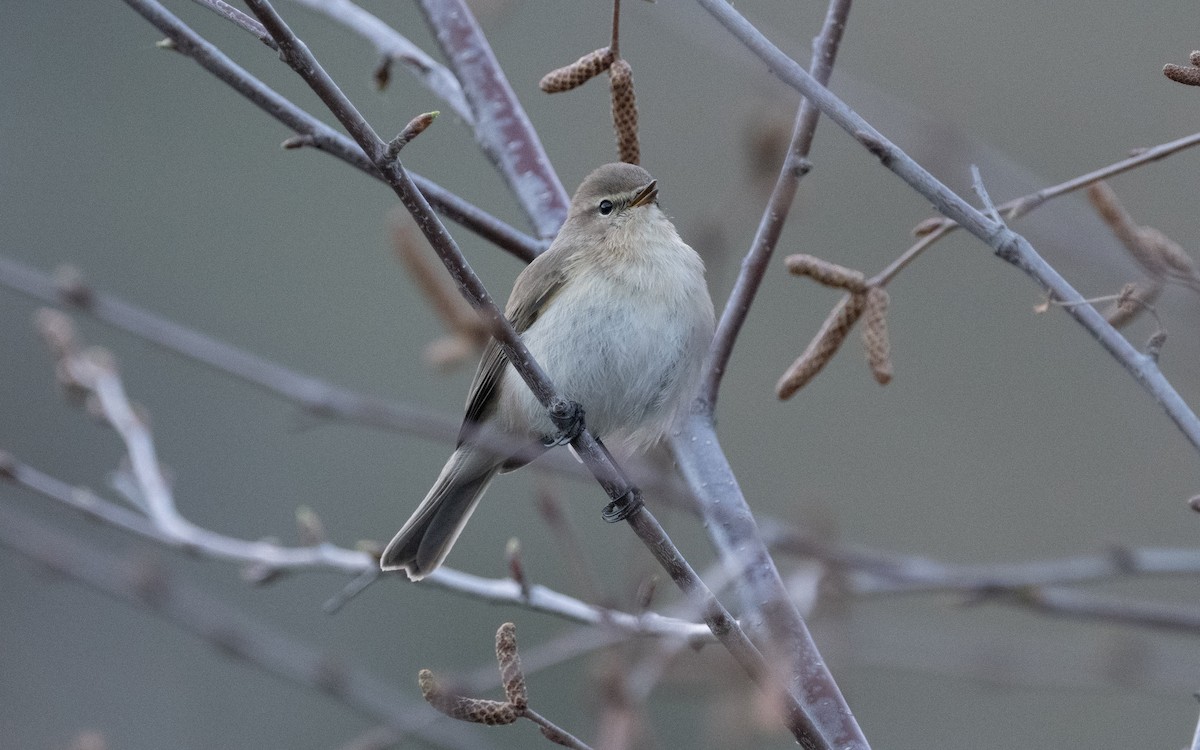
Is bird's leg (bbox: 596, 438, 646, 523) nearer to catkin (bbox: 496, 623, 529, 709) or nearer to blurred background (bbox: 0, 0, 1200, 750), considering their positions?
catkin (bbox: 496, 623, 529, 709)

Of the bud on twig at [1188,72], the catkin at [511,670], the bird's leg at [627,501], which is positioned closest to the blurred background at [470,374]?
the bird's leg at [627,501]

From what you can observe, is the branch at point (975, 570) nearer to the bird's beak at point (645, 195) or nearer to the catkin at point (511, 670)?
the catkin at point (511, 670)

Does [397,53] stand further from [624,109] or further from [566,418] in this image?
[566,418]

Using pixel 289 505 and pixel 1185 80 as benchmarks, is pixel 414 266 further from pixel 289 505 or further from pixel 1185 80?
pixel 289 505

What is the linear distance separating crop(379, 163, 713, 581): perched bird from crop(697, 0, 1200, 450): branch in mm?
1229

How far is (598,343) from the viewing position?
3203 millimetres

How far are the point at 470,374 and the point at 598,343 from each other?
5.17 meters

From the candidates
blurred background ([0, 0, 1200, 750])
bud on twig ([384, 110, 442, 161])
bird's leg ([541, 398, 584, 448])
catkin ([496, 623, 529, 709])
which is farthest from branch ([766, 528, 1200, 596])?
blurred background ([0, 0, 1200, 750])

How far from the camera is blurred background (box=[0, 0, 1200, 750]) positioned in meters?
8.08

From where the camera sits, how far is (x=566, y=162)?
10.1 meters

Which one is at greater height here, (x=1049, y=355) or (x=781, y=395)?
(x=1049, y=355)

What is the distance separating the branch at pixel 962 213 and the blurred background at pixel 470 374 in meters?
4.80

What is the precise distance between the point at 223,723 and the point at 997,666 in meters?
6.15

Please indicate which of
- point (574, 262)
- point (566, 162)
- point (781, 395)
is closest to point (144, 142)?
point (566, 162)
